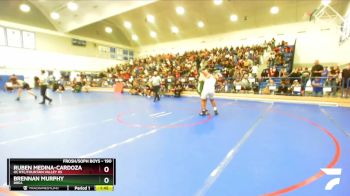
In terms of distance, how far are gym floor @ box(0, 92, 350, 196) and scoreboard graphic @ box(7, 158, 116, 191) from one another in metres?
0.47

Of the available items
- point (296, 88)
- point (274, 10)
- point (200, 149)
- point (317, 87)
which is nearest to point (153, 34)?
point (274, 10)

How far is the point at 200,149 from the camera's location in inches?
156

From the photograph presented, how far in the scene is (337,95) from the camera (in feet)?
34.2

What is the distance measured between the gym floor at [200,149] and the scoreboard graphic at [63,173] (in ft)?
1.55

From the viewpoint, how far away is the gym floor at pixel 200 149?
2.68 metres

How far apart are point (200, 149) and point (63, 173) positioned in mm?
2488

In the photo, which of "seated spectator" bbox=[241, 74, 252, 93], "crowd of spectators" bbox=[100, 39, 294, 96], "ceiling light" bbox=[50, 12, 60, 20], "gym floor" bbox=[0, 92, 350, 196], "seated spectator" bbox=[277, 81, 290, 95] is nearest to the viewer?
"gym floor" bbox=[0, 92, 350, 196]

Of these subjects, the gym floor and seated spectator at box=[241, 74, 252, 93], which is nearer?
the gym floor

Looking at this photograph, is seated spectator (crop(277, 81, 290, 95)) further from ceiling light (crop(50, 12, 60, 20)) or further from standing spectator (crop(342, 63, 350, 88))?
ceiling light (crop(50, 12, 60, 20))

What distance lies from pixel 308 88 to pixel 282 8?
9.71 meters

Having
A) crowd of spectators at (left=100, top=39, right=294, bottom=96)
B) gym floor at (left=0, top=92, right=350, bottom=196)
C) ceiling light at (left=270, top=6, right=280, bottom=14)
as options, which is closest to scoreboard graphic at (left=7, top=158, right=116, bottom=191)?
gym floor at (left=0, top=92, right=350, bottom=196)

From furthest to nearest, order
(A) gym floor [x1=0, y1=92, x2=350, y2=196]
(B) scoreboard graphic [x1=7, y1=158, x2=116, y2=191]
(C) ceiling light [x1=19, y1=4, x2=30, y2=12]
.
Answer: (C) ceiling light [x1=19, y1=4, x2=30, y2=12] → (A) gym floor [x1=0, y1=92, x2=350, y2=196] → (B) scoreboard graphic [x1=7, y1=158, x2=116, y2=191]

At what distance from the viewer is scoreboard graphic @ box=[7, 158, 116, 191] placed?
213 centimetres

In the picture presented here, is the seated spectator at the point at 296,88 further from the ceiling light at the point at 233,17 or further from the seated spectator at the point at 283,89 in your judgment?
the ceiling light at the point at 233,17
